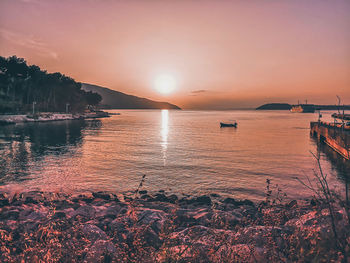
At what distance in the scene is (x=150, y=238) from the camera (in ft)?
26.8

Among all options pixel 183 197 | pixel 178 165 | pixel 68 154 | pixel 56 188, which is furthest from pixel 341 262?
pixel 68 154

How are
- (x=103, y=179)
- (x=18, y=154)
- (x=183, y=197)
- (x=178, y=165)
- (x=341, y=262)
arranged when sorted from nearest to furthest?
(x=341, y=262), (x=183, y=197), (x=103, y=179), (x=178, y=165), (x=18, y=154)

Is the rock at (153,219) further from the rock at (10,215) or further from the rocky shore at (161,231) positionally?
the rock at (10,215)

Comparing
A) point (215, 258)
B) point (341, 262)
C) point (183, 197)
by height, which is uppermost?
point (341, 262)

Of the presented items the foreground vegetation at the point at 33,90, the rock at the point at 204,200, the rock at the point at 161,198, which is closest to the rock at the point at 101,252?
the rock at the point at 161,198

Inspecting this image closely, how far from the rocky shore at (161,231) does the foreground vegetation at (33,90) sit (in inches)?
3793

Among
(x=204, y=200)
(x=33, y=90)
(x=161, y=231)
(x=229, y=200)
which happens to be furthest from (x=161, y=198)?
(x=33, y=90)

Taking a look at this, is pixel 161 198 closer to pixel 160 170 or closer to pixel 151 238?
pixel 151 238

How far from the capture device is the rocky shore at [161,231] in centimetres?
599

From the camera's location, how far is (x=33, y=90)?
113 metres

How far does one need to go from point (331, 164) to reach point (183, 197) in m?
19.4

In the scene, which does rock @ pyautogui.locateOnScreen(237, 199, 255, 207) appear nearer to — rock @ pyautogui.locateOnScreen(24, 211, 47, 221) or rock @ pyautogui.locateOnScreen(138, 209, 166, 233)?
rock @ pyautogui.locateOnScreen(138, 209, 166, 233)

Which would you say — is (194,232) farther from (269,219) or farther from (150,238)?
(269,219)

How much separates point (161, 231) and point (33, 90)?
127m
